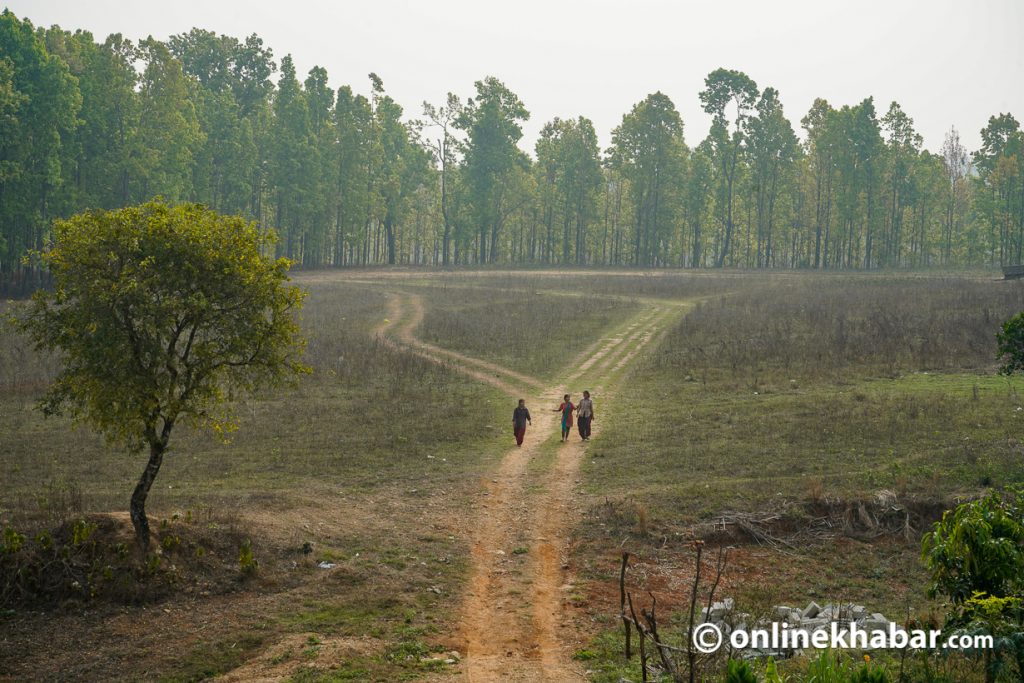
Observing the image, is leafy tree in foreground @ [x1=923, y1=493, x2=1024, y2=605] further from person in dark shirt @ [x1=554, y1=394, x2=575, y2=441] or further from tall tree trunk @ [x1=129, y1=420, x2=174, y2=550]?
person in dark shirt @ [x1=554, y1=394, x2=575, y2=441]

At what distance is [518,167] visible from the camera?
77.9 meters

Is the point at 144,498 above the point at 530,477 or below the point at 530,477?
above

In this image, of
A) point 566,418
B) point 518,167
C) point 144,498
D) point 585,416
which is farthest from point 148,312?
point 518,167

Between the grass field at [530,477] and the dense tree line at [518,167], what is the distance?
26.8 meters

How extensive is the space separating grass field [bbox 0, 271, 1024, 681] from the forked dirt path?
279 mm

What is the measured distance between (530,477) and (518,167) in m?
62.4

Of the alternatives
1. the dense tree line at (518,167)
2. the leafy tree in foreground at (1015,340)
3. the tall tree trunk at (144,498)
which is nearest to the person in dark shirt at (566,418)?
the leafy tree in foreground at (1015,340)

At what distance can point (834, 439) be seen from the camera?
19.4 m

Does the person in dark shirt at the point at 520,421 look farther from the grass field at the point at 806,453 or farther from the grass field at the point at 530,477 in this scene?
the grass field at the point at 806,453

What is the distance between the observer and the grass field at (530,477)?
36.5 ft

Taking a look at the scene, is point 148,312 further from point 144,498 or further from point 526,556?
point 526,556

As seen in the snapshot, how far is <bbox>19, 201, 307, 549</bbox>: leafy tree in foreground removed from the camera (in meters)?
12.6

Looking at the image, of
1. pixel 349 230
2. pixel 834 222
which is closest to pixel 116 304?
pixel 349 230

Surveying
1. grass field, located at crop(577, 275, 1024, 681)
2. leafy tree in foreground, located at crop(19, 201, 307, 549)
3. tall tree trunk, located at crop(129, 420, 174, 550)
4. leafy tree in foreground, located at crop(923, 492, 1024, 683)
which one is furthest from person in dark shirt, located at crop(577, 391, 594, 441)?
leafy tree in foreground, located at crop(923, 492, 1024, 683)
